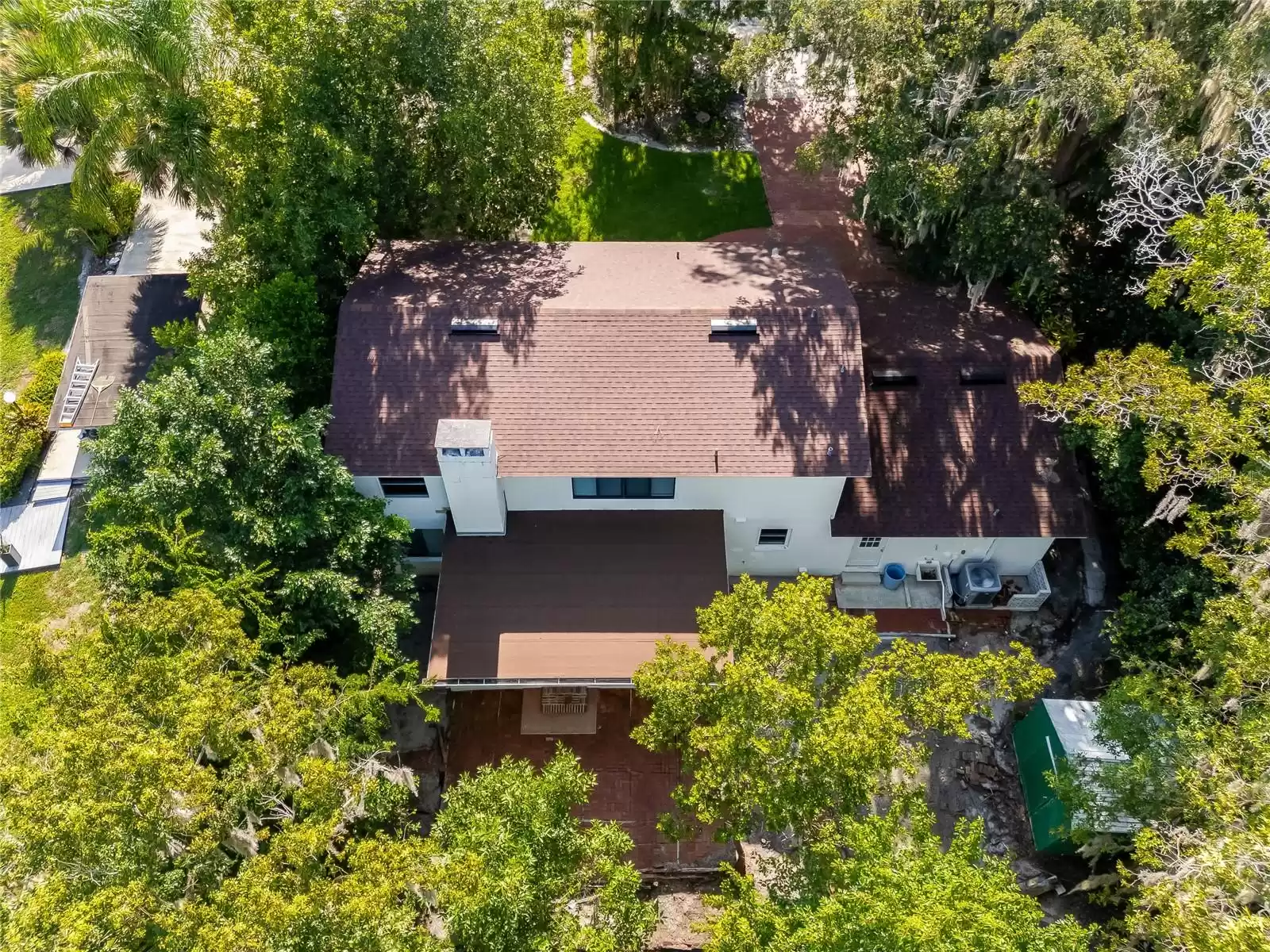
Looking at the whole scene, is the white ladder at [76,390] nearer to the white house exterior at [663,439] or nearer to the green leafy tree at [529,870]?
the white house exterior at [663,439]

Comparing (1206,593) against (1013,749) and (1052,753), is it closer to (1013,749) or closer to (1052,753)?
(1052,753)

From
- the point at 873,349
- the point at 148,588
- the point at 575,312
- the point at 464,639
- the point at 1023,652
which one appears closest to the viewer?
the point at 1023,652

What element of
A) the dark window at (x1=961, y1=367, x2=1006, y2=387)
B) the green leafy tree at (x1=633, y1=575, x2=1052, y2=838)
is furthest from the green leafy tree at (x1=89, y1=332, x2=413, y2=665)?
the dark window at (x1=961, y1=367, x2=1006, y2=387)

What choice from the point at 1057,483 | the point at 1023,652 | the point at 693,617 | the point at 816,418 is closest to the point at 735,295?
the point at 816,418

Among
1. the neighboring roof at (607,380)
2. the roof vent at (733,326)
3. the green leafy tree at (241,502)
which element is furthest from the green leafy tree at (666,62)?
the green leafy tree at (241,502)

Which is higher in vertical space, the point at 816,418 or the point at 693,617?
the point at 816,418

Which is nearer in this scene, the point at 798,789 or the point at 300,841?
the point at 300,841

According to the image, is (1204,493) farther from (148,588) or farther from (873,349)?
(148,588)
